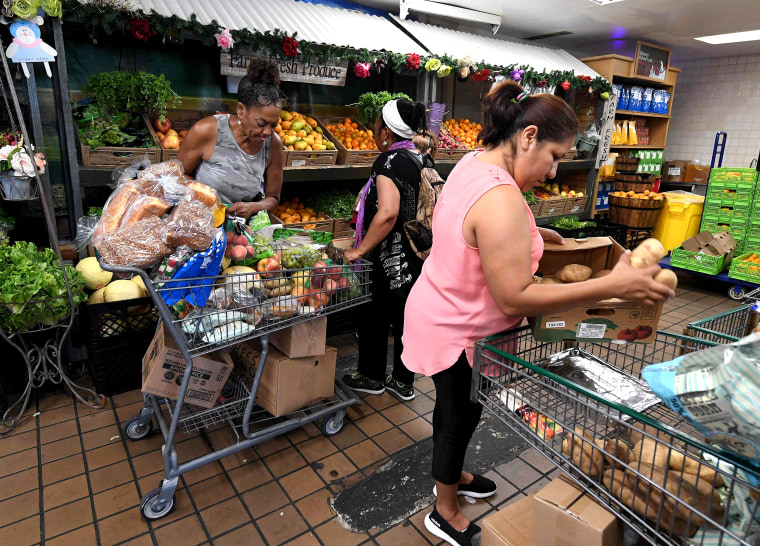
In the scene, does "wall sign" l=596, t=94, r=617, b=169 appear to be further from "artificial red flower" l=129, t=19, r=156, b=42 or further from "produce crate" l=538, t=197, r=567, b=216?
"artificial red flower" l=129, t=19, r=156, b=42

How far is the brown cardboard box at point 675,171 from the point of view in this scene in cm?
883

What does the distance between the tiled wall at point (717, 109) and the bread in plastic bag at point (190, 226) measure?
9.54m

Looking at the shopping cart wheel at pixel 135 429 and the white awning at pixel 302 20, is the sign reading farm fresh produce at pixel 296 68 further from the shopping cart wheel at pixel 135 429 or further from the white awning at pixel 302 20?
the shopping cart wheel at pixel 135 429

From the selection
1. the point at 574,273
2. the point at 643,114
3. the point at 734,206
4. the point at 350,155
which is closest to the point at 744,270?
the point at 734,206

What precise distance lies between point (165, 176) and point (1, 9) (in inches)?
64.9

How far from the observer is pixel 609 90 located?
21.3 feet

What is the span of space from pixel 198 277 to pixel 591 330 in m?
1.47

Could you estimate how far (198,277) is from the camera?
1.98 m

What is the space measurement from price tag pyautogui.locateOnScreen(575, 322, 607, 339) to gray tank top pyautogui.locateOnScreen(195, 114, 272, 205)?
2.16 metres

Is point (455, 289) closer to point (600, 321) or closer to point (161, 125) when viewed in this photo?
point (600, 321)

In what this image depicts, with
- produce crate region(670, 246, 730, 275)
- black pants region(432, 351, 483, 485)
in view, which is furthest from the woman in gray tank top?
produce crate region(670, 246, 730, 275)

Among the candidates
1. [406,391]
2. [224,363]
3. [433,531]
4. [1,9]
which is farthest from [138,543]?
[1,9]

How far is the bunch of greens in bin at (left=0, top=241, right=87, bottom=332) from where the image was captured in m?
2.56

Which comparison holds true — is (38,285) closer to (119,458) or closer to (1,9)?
(119,458)
